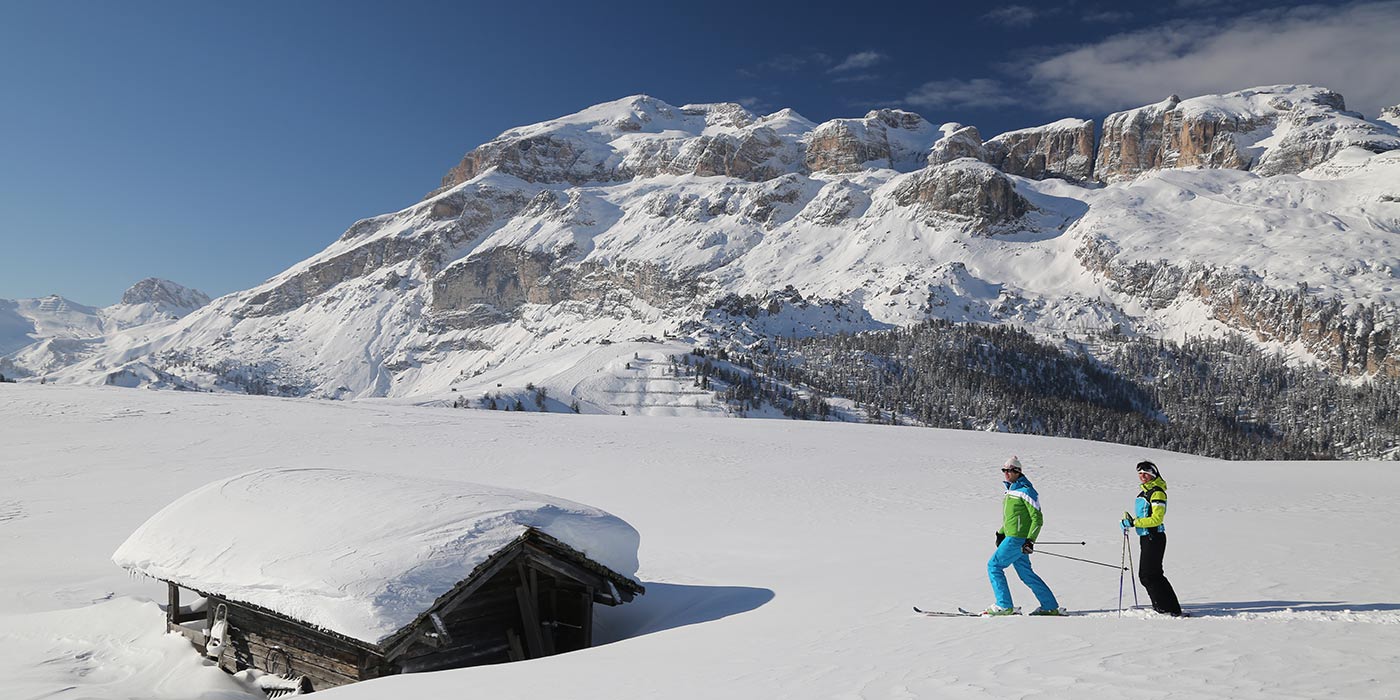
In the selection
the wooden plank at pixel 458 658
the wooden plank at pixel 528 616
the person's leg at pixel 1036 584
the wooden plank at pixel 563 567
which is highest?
the person's leg at pixel 1036 584

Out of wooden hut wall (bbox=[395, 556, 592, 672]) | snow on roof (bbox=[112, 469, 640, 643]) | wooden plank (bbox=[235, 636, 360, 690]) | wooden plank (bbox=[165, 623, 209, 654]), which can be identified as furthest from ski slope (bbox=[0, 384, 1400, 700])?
snow on roof (bbox=[112, 469, 640, 643])

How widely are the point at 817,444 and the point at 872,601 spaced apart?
98.8ft

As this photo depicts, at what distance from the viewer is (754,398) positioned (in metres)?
179

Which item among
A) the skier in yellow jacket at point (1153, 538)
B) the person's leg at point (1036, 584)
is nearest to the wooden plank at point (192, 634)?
the person's leg at point (1036, 584)

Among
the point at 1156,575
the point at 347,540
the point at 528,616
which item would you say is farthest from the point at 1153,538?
the point at 347,540

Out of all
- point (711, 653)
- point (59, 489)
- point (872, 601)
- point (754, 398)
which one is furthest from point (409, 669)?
point (754, 398)

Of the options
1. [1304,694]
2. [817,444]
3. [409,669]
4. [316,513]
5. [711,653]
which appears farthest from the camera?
[817,444]

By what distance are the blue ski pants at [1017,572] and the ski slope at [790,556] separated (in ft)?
3.09

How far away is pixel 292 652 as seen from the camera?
1285 centimetres

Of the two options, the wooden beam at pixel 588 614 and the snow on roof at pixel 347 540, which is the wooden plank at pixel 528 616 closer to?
the wooden beam at pixel 588 614

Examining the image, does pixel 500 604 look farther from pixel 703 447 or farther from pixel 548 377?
pixel 548 377

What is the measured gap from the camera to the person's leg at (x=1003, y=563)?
11062mm

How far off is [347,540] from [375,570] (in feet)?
3.08

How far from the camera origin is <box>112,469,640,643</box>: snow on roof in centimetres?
1119
